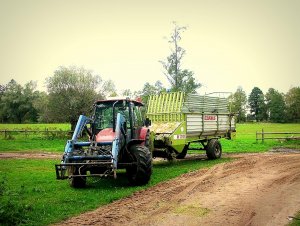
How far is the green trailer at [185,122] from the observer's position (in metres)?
15.2

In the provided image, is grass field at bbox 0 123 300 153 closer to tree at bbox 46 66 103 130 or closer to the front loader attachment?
tree at bbox 46 66 103 130

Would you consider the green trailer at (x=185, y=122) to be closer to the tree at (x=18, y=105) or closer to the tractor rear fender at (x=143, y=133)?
the tractor rear fender at (x=143, y=133)

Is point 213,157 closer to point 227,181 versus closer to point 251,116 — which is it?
point 227,181

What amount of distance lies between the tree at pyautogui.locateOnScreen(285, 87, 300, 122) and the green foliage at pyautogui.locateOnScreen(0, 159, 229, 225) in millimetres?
87316

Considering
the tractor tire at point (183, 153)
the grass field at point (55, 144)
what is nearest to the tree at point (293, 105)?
the grass field at point (55, 144)

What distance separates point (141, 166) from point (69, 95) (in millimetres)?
26928

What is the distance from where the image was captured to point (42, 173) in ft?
44.1

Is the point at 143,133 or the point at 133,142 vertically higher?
the point at 143,133

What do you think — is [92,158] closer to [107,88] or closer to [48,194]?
[48,194]

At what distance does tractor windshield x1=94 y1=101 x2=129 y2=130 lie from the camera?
37.7 feet

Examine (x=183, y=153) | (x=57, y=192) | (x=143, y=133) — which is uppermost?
(x=143, y=133)

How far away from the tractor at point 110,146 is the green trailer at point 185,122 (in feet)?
9.62

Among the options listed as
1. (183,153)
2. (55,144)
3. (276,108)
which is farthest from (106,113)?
(276,108)

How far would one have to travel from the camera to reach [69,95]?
116 ft
